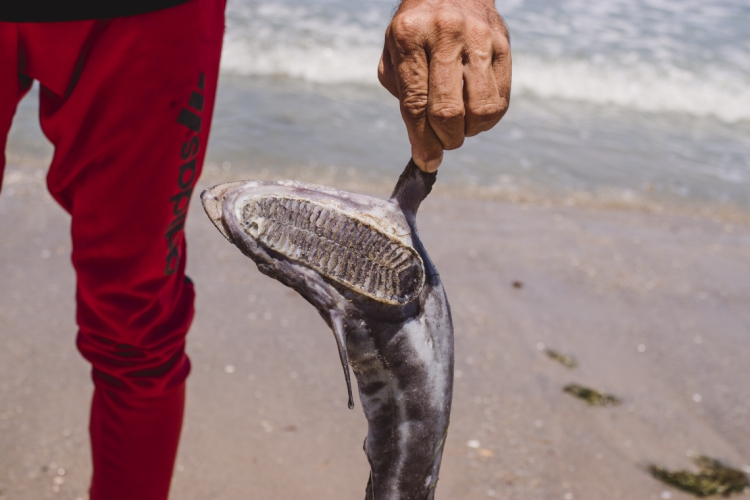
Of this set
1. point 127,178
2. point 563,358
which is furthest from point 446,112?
point 563,358

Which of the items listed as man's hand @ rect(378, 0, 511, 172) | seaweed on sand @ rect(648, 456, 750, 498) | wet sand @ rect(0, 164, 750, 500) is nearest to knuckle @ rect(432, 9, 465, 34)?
man's hand @ rect(378, 0, 511, 172)

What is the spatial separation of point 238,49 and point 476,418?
6.42 meters

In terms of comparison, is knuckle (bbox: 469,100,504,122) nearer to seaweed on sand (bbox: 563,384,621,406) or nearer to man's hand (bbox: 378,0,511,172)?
man's hand (bbox: 378,0,511,172)

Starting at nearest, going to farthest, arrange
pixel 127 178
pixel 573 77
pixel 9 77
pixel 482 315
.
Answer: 1. pixel 9 77
2. pixel 127 178
3. pixel 482 315
4. pixel 573 77

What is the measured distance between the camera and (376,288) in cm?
122

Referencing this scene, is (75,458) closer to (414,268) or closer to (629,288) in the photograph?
(414,268)

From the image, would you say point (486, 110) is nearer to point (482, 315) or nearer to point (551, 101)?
point (482, 315)

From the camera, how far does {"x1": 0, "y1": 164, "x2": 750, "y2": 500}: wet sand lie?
2.68 m

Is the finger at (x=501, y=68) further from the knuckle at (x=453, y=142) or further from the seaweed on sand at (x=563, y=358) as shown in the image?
the seaweed on sand at (x=563, y=358)

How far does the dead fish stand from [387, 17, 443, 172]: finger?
50 mm

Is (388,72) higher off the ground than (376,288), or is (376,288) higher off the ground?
(388,72)

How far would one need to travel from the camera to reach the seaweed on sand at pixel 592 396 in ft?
10.4

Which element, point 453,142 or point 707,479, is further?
point 707,479

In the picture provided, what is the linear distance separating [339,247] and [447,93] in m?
0.33
